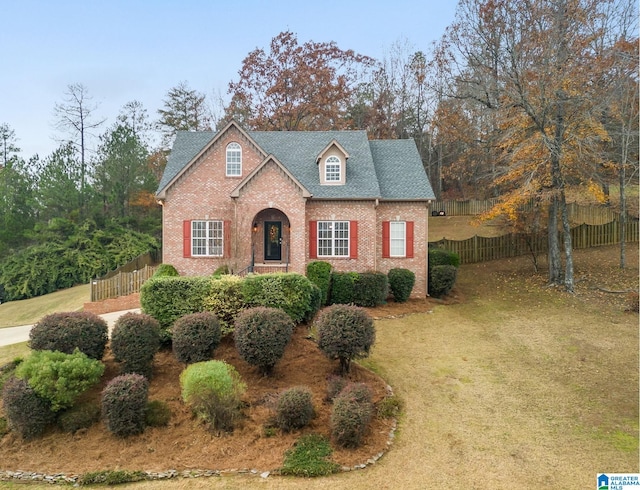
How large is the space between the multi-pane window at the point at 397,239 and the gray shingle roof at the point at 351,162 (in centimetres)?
131

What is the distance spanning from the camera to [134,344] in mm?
11258

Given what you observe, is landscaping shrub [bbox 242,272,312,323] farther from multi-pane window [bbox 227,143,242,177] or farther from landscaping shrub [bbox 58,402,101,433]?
multi-pane window [bbox 227,143,242,177]

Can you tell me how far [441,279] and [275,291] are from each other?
10.5 metres

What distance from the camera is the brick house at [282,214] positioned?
777 inches

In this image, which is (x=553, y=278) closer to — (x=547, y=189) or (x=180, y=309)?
(x=547, y=189)

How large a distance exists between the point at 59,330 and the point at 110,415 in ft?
10.6

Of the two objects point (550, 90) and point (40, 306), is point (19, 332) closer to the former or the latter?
point (40, 306)

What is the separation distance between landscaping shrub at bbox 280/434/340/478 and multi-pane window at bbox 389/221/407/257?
1300 cm

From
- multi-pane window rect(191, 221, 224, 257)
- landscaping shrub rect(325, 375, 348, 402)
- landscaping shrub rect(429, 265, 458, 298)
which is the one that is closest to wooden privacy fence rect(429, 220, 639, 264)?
landscaping shrub rect(429, 265, 458, 298)

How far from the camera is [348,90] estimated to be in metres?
37.7

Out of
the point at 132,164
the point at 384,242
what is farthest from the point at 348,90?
the point at 384,242

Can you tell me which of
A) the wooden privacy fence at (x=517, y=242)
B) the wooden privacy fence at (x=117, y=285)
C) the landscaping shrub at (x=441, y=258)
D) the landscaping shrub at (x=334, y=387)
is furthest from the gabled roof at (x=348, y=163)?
the landscaping shrub at (x=334, y=387)

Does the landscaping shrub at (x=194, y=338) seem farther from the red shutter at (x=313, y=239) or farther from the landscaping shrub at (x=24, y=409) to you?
the red shutter at (x=313, y=239)

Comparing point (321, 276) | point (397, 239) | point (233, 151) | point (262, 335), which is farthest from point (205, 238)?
point (262, 335)
